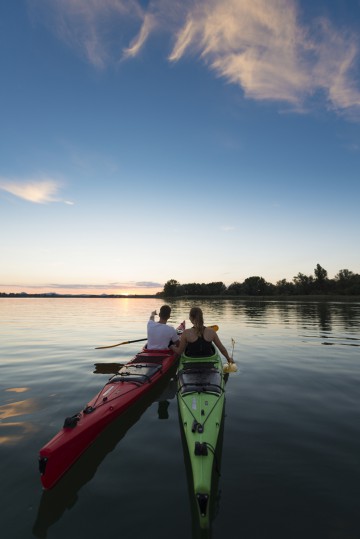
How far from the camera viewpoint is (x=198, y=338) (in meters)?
8.03

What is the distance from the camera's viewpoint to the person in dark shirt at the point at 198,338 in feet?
25.6

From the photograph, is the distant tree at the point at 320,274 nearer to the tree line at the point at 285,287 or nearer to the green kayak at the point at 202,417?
the tree line at the point at 285,287

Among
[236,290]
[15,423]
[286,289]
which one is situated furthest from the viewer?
[236,290]

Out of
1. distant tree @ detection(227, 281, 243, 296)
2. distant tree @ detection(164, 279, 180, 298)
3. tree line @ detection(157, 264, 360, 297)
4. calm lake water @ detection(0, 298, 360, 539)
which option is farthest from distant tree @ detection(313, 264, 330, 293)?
calm lake water @ detection(0, 298, 360, 539)

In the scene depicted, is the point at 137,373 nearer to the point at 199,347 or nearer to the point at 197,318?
the point at 199,347

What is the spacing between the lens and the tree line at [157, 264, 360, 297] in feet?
412

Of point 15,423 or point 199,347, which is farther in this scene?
point 199,347

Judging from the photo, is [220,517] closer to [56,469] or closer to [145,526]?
[145,526]

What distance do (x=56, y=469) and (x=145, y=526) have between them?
62.2 inches

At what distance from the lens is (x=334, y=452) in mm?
5426

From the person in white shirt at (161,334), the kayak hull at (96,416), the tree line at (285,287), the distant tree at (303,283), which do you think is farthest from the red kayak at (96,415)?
the distant tree at (303,283)

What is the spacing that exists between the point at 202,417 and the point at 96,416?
2017 millimetres

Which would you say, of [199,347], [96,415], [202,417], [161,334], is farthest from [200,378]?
[161,334]

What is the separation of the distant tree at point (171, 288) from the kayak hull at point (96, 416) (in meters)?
175
